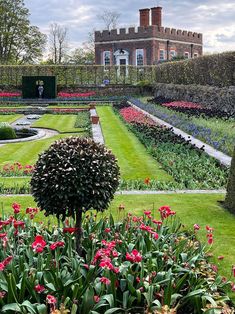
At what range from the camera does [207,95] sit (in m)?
23.7

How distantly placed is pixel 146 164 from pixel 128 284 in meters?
7.31

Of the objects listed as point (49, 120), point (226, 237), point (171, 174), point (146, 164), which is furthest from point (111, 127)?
point (226, 237)

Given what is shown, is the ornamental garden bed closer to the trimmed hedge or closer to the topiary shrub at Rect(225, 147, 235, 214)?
the trimmed hedge

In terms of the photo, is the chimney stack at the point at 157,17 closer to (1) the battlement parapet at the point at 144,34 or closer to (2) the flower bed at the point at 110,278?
(1) the battlement parapet at the point at 144,34

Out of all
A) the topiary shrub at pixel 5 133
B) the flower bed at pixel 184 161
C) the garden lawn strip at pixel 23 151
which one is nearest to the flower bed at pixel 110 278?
the flower bed at pixel 184 161

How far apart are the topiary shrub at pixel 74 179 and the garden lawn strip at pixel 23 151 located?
7.36m

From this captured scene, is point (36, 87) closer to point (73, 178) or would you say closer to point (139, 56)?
point (139, 56)

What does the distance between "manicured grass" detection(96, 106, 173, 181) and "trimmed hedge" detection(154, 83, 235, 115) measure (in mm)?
4872

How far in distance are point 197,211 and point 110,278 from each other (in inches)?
121

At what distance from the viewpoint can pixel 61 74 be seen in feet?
143

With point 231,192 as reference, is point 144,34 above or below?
above

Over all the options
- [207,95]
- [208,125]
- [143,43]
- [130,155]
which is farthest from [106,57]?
[130,155]

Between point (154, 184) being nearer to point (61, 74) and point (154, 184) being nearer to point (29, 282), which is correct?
point (29, 282)

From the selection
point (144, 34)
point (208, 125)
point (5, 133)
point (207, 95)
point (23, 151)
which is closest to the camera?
point (23, 151)
